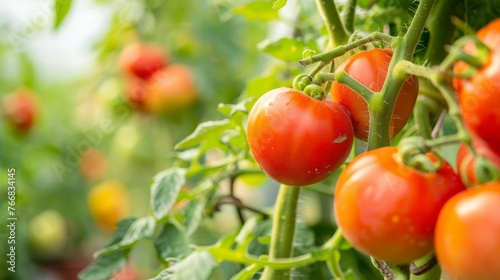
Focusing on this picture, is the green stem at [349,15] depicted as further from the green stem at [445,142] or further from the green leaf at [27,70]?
the green leaf at [27,70]

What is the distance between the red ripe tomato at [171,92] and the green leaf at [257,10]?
866mm

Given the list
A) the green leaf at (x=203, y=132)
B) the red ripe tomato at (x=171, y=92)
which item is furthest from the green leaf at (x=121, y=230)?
the red ripe tomato at (x=171, y=92)

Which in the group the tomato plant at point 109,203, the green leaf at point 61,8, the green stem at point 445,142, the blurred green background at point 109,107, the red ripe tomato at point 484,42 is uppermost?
the green leaf at point 61,8

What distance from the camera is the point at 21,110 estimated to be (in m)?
2.10

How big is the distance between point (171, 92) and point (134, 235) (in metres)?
1.01

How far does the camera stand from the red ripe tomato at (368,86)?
1.63 ft

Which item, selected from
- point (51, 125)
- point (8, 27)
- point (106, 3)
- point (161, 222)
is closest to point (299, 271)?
point (161, 222)

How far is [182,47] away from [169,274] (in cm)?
129

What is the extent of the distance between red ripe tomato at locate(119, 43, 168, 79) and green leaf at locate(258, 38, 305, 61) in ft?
3.23

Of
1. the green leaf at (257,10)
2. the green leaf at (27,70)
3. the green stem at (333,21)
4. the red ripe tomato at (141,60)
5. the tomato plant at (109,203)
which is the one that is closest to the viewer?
the green stem at (333,21)

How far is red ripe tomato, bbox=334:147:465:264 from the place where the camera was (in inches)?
15.7

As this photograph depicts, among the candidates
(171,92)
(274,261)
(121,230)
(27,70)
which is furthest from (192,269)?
(27,70)

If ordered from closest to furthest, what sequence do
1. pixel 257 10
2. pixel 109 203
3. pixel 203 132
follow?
pixel 203 132 < pixel 257 10 < pixel 109 203

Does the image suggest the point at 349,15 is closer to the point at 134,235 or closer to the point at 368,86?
the point at 368,86
